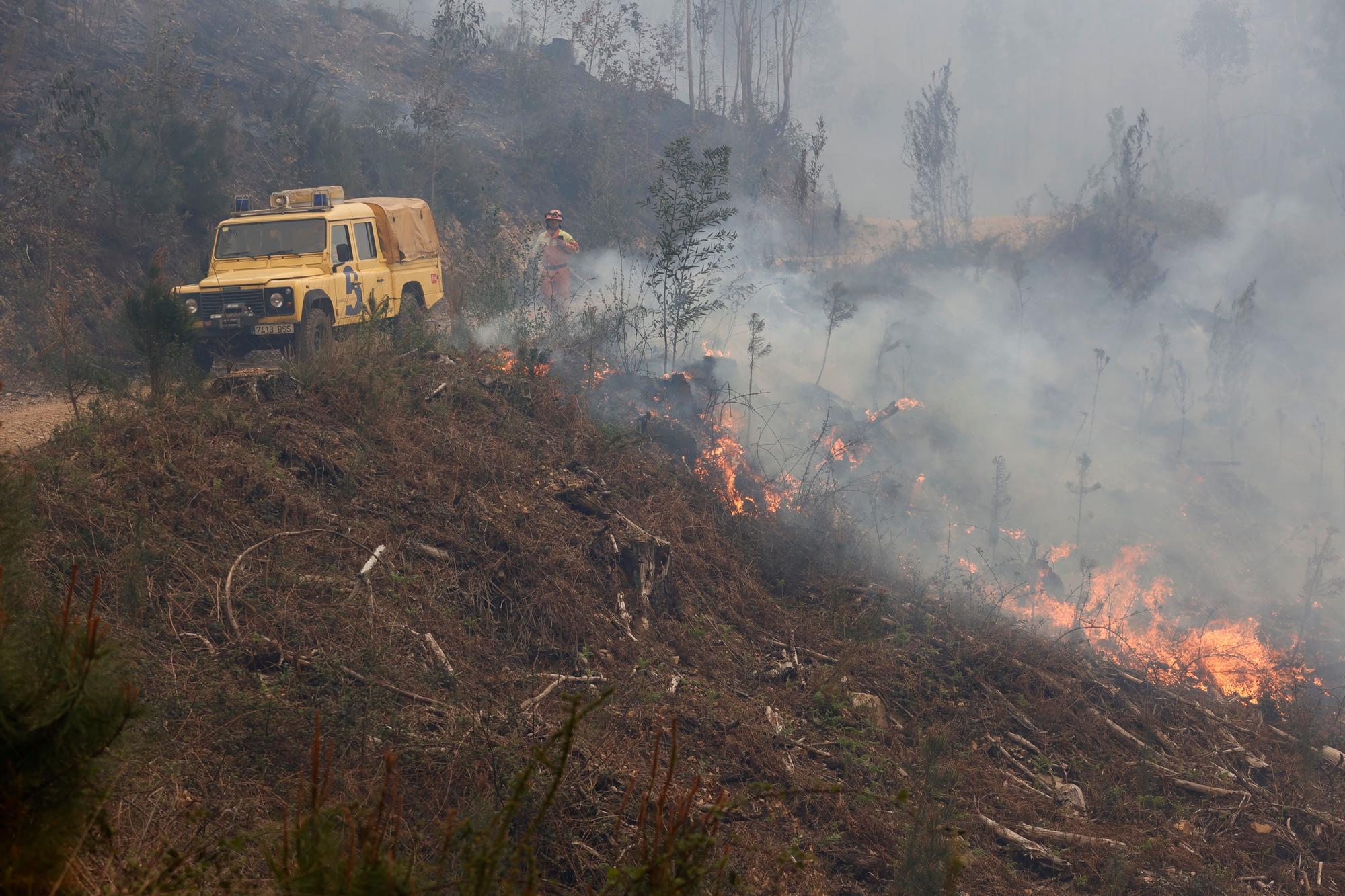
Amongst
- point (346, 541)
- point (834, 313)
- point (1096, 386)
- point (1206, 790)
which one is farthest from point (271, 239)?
point (1096, 386)

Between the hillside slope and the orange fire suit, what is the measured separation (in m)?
4.56

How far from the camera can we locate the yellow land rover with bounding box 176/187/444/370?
10.0m

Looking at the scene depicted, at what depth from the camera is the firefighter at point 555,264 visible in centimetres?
1447

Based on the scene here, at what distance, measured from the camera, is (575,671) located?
23.1 ft

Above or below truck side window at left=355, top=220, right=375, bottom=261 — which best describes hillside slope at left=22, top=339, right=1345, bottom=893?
below

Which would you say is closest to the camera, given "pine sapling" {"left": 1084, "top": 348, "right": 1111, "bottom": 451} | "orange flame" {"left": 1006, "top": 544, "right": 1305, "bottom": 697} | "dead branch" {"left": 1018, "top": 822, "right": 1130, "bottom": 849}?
"dead branch" {"left": 1018, "top": 822, "right": 1130, "bottom": 849}

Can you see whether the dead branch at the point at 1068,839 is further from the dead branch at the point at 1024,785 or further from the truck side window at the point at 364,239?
the truck side window at the point at 364,239

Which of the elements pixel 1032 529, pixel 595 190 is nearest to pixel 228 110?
pixel 595 190

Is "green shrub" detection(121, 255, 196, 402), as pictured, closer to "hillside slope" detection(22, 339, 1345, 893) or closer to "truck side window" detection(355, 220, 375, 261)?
"hillside slope" detection(22, 339, 1345, 893)

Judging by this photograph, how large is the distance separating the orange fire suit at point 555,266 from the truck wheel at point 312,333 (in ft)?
15.5

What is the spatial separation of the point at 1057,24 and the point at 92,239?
73350 mm

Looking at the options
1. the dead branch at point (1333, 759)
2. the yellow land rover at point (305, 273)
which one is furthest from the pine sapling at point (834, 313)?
the dead branch at point (1333, 759)

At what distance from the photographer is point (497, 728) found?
215 inches

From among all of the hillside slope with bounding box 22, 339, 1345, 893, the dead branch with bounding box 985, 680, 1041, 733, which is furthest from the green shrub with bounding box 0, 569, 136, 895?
the dead branch with bounding box 985, 680, 1041, 733
